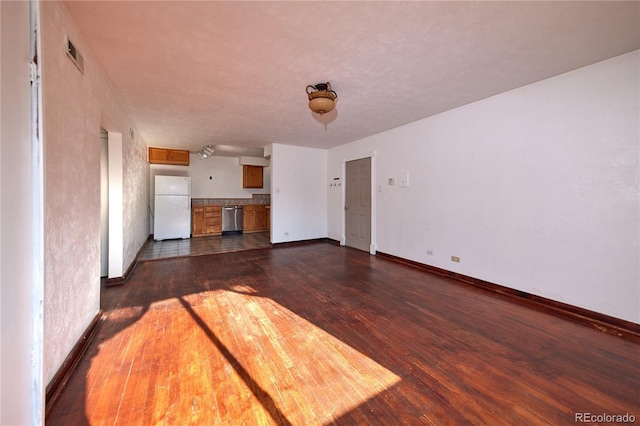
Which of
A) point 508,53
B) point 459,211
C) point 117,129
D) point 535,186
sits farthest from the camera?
point 459,211

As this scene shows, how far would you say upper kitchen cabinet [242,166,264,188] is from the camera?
26.6 ft

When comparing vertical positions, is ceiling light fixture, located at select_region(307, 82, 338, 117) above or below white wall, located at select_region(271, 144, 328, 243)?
above

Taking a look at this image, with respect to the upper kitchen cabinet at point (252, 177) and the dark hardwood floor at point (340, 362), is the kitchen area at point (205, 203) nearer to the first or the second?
the upper kitchen cabinet at point (252, 177)

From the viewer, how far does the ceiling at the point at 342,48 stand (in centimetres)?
175

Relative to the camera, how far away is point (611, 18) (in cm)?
184

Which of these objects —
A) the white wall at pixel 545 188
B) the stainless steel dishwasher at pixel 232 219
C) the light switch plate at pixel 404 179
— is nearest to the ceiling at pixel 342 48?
the white wall at pixel 545 188

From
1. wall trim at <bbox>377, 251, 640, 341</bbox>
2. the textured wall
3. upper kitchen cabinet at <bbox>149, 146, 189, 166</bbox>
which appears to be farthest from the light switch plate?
upper kitchen cabinet at <bbox>149, 146, 189, 166</bbox>

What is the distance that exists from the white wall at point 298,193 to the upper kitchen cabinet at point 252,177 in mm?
2474

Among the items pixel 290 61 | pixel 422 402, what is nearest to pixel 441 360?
pixel 422 402

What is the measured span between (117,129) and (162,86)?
3.01 feet

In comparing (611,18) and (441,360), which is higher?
(611,18)

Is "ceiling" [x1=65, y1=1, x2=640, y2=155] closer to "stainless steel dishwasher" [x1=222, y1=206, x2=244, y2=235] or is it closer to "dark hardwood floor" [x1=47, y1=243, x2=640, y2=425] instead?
"dark hardwood floor" [x1=47, y1=243, x2=640, y2=425]

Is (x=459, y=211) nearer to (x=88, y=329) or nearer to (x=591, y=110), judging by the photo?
(x=591, y=110)

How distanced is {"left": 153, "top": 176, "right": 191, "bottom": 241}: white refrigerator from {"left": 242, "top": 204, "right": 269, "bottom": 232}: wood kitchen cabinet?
1.66 metres
